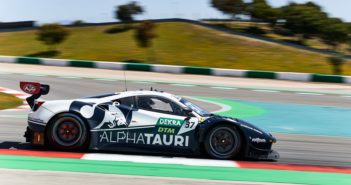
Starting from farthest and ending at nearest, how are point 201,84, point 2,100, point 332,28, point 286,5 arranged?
point 286,5 → point 332,28 → point 201,84 → point 2,100

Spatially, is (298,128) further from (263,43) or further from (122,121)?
(263,43)

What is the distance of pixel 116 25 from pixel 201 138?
150 feet

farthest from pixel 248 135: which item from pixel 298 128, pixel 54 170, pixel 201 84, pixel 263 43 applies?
pixel 263 43

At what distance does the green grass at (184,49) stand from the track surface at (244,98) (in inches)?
412

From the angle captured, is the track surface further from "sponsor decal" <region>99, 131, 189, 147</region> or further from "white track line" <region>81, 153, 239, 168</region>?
"sponsor decal" <region>99, 131, 189, 147</region>

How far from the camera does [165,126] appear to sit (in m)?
8.57

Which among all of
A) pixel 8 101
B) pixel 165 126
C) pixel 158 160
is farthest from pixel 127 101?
pixel 8 101

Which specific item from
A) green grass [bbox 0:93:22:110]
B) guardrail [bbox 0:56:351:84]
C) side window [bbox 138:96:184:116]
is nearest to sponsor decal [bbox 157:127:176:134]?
side window [bbox 138:96:184:116]

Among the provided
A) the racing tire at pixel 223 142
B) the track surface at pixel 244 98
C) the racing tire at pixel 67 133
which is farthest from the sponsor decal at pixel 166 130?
the track surface at pixel 244 98

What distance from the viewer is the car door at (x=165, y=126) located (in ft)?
28.1

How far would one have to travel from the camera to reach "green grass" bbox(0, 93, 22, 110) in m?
15.3

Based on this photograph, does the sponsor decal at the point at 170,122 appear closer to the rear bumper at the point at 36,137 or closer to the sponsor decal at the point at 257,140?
the sponsor decal at the point at 257,140

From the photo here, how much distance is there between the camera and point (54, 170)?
24.3ft

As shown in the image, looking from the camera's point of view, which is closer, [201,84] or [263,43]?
[201,84]
